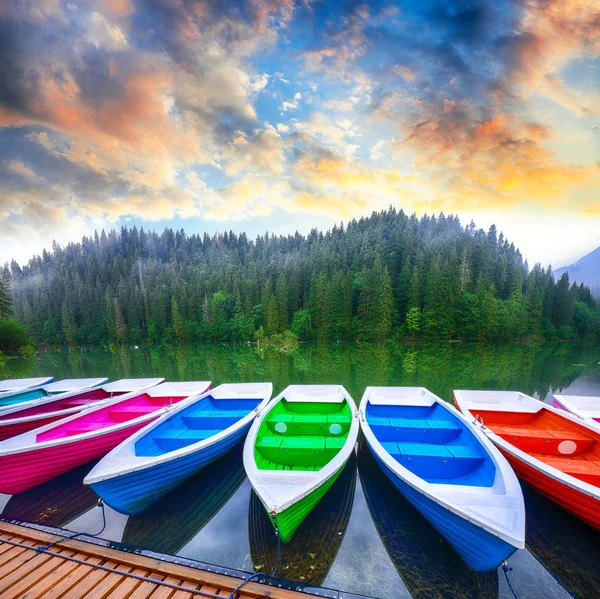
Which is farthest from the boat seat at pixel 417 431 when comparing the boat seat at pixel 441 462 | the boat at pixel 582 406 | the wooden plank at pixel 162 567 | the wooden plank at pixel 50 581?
the wooden plank at pixel 50 581

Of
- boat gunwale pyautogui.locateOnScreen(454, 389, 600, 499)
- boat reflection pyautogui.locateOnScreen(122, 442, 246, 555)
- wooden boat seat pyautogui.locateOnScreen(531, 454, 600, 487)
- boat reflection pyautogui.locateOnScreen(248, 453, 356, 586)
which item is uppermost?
boat gunwale pyautogui.locateOnScreen(454, 389, 600, 499)

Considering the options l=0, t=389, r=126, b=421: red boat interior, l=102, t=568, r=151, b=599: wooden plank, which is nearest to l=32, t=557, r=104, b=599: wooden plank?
l=102, t=568, r=151, b=599: wooden plank

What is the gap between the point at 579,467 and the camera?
555 cm

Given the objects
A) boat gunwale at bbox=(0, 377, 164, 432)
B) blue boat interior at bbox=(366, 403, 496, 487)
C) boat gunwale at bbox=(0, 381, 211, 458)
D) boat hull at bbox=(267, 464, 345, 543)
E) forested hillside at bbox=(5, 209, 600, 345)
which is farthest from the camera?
forested hillside at bbox=(5, 209, 600, 345)

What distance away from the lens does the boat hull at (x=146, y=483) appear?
16.1 ft

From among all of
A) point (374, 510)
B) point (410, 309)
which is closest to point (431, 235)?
point (410, 309)

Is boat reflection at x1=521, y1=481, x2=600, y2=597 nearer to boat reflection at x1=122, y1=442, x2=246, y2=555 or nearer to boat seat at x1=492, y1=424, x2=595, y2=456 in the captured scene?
boat seat at x1=492, y1=424, x2=595, y2=456

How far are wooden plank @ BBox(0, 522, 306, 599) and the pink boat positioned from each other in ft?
7.79

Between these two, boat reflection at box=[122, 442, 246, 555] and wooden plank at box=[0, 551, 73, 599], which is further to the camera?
boat reflection at box=[122, 442, 246, 555]

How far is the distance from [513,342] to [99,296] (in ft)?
283

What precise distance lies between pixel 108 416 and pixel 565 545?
37.1 ft

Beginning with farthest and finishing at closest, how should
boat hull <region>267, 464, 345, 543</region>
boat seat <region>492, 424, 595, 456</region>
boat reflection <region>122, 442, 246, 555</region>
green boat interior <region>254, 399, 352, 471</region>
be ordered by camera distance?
boat seat <region>492, 424, 595, 456</region> → green boat interior <region>254, 399, 352, 471</region> → boat reflection <region>122, 442, 246, 555</region> → boat hull <region>267, 464, 345, 543</region>

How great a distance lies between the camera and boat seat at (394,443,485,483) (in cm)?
555

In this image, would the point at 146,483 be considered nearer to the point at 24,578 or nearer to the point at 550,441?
the point at 24,578
